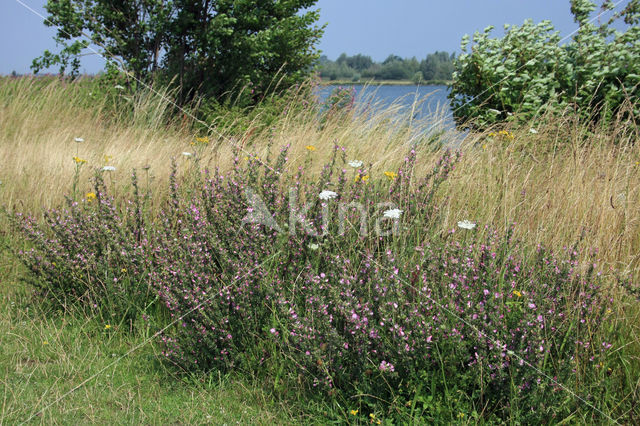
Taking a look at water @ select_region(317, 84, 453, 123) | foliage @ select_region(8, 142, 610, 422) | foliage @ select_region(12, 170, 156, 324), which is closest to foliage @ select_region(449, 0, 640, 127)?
water @ select_region(317, 84, 453, 123)

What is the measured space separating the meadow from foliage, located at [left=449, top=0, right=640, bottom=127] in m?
2.31

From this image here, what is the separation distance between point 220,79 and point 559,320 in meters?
7.87

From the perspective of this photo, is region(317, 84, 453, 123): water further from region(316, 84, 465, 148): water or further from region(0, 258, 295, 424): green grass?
region(0, 258, 295, 424): green grass

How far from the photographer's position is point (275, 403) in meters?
2.57

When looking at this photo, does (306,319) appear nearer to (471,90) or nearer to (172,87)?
(471,90)

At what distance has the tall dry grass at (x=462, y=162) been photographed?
3.47 metres

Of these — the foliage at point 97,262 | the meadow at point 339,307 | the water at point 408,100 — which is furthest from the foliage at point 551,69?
the foliage at point 97,262

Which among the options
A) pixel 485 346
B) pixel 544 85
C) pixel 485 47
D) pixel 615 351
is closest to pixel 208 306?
pixel 485 346

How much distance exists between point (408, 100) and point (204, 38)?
382cm

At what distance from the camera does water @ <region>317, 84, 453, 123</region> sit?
6156 millimetres

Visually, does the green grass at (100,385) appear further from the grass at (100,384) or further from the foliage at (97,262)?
the foliage at (97,262)

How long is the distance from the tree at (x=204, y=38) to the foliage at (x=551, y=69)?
2953 millimetres

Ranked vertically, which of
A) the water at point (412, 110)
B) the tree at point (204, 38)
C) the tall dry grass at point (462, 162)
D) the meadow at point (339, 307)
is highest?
the tree at point (204, 38)

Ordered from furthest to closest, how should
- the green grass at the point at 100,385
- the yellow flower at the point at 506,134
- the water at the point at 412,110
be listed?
the water at the point at 412,110, the yellow flower at the point at 506,134, the green grass at the point at 100,385
